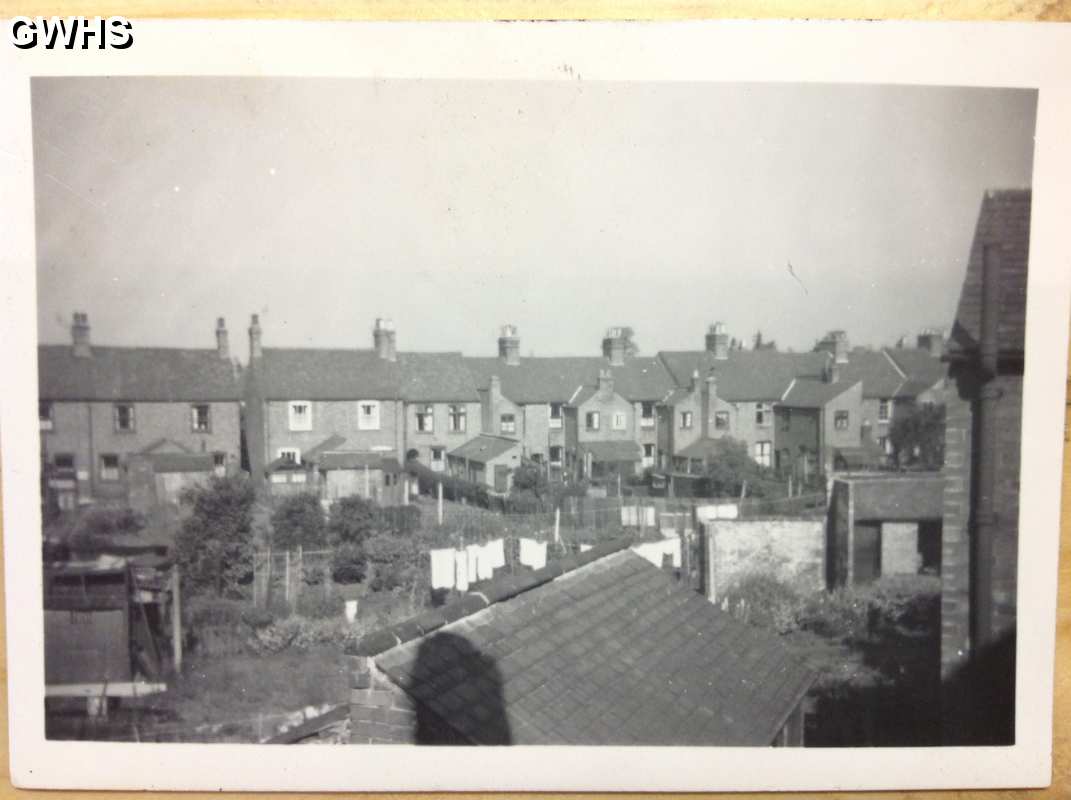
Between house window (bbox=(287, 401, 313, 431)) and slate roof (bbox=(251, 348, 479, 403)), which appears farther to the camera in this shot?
house window (bbox=(287, 401, 313, 431))

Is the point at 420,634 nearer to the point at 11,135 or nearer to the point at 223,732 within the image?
the point at 223,732

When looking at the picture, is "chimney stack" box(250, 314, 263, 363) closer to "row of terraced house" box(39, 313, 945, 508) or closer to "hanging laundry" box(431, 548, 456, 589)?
"row of terraced house" box(39, 313, 945, 508)

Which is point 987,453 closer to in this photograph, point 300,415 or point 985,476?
point 985,476

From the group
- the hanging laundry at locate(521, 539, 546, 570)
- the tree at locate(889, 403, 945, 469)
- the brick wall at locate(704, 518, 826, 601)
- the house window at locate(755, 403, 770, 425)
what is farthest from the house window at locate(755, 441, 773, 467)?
the hanging laundry at locate(521, 539, 546, 570)

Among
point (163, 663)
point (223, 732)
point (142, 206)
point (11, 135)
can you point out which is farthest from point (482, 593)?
point (11, 135)

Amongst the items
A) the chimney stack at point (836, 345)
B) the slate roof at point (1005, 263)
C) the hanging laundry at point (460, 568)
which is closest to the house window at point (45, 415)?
the hanging laundry at point (460, 568)

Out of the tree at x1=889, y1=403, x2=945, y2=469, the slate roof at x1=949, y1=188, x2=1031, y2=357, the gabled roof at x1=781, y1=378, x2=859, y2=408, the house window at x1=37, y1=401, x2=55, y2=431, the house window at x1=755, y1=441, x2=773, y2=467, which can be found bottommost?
the house window at x1=755, y1=441, x2=773, y2=467
